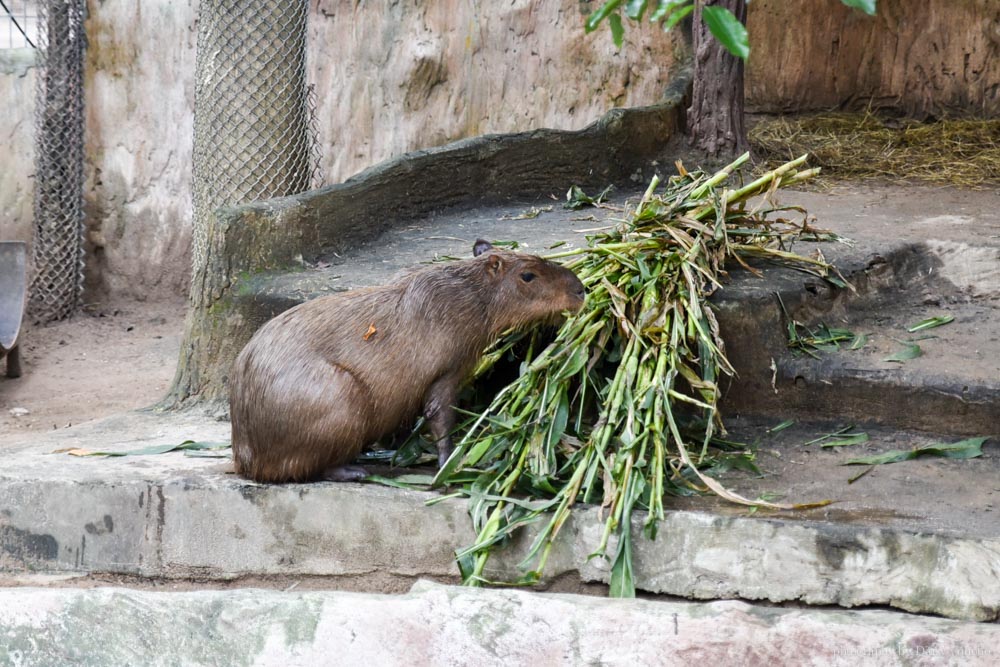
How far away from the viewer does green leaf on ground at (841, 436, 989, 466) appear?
4191 millimetres

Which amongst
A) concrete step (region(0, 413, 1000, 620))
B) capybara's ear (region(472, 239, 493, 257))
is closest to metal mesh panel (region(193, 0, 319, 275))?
concrete step (region(0, 413, 1000, 620))

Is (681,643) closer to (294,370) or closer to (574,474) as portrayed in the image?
(574,474)

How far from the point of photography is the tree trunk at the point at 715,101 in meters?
7.45

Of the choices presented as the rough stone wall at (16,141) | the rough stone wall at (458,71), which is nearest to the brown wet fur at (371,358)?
the rough stone wall at (458,71)

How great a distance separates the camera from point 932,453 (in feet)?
13.9

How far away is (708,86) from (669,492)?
4.17 m

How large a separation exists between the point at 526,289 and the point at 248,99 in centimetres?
358

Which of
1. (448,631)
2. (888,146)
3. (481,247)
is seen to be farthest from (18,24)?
(448,631)

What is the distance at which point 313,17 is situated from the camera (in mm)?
9539

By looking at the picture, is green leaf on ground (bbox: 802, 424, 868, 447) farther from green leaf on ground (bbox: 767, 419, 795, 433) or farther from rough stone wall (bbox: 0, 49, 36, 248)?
rough stone wall (bbox: 0, 49, 36, 248)

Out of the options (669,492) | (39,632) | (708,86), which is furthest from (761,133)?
(39,632)

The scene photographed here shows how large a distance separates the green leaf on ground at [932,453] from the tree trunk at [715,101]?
3.62 meters

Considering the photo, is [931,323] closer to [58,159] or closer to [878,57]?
[878,57]

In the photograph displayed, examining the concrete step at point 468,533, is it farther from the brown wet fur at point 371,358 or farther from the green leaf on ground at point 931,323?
the green leaf on ground at point 931,323
